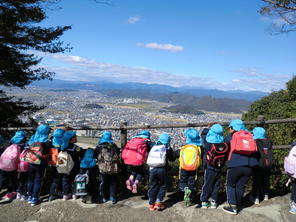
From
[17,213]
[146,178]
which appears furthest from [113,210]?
[17,213]

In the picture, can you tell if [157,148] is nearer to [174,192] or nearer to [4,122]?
[174,192]

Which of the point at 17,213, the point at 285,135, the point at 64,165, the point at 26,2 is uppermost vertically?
the point at 26,2

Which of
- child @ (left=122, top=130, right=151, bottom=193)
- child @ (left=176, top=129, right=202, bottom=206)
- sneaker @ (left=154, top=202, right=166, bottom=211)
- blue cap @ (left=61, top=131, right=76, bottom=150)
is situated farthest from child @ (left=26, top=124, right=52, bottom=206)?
child @ (left=176, top=129, right=202, bottom=206)

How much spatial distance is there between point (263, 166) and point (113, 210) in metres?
2.54

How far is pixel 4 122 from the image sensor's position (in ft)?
29.0

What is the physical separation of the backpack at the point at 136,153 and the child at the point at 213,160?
1.05 metres

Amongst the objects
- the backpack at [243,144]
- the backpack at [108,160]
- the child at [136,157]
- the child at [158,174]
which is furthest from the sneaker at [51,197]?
the backpack at [243,144]

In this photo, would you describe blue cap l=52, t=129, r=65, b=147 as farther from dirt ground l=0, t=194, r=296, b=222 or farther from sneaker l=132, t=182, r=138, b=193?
sneaker l=132, t=182, r=138, b=193

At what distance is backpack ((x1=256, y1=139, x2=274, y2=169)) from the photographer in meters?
3.65

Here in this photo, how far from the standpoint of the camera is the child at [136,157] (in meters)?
4.09

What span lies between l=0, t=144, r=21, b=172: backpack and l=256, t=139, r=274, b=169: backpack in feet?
14.0

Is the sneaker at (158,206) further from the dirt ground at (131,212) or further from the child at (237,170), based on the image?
the child at (237,170)

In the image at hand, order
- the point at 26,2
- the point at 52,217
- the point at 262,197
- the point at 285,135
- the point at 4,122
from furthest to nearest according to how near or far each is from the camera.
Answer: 1. the point at 4,122
2. the point at 26,2
3. the point at 285,135
4. the point at 262,197
5. the point at 52,217

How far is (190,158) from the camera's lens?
377 centimetres
